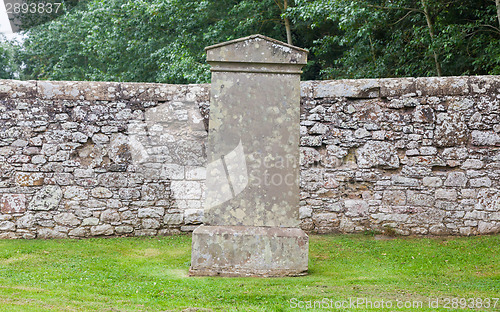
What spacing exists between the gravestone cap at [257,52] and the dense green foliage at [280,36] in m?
5.27

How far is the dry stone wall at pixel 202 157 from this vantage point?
22.1ft

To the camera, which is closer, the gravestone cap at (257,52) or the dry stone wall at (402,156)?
the gravestone cap at (257,52)

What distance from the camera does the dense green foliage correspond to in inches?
390

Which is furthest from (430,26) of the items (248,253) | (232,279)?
(232,279)

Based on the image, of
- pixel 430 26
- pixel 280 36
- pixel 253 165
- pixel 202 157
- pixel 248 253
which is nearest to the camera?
pixel 248 253

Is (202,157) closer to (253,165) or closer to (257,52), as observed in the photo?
(253,165)

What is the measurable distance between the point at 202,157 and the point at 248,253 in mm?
2477

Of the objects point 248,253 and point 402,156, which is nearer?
point 248,253

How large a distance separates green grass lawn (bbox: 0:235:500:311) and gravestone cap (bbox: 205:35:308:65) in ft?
7.44

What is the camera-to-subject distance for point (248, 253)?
477cm

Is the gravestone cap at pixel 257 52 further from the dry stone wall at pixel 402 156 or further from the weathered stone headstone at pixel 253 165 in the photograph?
the dry stone wall at pixel 402 156

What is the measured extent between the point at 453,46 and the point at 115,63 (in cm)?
1075

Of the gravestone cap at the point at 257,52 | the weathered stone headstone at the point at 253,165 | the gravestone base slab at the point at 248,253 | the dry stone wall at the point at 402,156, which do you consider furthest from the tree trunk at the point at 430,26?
the gravestone base slab at the point at 248,253

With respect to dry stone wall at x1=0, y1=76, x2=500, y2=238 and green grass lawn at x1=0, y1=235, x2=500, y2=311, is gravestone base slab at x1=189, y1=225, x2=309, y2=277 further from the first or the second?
dry stone wall at x1=0, y1=76, x2=500, y2=238
